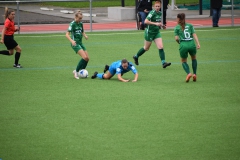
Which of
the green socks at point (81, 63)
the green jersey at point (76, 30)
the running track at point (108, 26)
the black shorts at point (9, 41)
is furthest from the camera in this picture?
the running track at point (108, 26)

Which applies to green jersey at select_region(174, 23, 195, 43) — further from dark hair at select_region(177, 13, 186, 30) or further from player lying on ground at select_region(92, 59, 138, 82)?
player lying on ground at select_region(92, 59, 138, 82)

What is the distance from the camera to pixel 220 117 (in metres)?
12.6

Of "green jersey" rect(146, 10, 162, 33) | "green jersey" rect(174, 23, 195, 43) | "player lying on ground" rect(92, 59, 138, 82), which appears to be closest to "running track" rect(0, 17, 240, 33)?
"green jersey" rect(146, 10, 162, 33)

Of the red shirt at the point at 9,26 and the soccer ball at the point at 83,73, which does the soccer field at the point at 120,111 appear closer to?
the soccer ball at the point at 83,73

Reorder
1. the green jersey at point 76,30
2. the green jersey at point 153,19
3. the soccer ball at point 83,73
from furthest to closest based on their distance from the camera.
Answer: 1. the green jersey at point 153,19
2. the soccer ball at point 83,73
3. the green jersey at point 76,30

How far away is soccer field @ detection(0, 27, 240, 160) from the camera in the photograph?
10438 millimetres

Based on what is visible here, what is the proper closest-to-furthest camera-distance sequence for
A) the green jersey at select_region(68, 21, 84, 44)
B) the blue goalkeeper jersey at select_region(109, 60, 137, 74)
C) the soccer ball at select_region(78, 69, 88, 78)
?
1. the blue goalkeeper jersey at select_region(109, 60, 137, 74)
2. the green jersey at select_region(68, 21, 84, 44)
3. the soccer ball at select_region(78, 69, 88, 78)

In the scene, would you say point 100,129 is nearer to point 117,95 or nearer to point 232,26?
point 117,95

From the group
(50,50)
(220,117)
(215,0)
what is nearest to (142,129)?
(220,117)

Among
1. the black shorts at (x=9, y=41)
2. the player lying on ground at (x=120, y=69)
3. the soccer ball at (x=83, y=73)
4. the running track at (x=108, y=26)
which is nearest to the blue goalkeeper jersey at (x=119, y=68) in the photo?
the player lying on ground at (x=120, y=69)

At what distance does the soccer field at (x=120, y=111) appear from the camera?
1044 centimetres

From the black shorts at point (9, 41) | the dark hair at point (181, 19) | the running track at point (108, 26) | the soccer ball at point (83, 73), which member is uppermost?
the dark hair at point (181, 19)

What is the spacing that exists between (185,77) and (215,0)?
13.2 meters

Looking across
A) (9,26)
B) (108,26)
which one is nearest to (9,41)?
(9,26)
